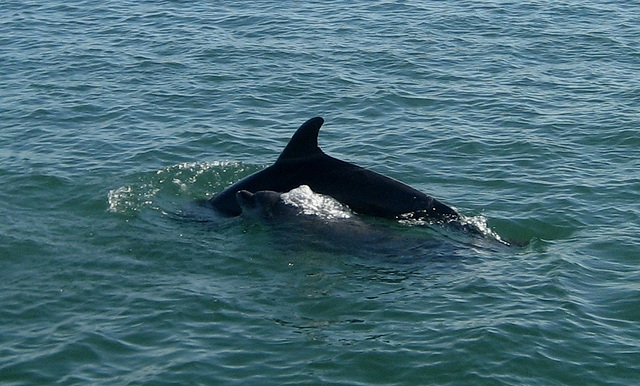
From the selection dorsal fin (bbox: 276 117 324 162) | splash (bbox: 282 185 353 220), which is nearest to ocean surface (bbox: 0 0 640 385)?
splash (bbox: 282 185 353 220)

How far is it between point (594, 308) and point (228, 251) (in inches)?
201

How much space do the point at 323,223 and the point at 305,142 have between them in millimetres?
1253

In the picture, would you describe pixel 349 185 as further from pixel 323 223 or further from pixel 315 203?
pixel 323 223

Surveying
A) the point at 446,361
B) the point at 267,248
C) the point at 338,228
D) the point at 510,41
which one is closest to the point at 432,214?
the point at 338,228

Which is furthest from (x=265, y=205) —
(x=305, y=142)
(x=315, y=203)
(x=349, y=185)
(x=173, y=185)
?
(x=173, y=185)

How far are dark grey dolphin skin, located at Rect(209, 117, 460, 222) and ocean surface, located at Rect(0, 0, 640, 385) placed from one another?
248 mm

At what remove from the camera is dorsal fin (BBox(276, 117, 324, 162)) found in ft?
49.2

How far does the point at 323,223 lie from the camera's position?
14.8m

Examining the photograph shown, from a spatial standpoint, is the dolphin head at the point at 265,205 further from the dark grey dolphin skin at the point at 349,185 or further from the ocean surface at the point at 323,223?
the dark grey dolphin skin at the point at 349,185

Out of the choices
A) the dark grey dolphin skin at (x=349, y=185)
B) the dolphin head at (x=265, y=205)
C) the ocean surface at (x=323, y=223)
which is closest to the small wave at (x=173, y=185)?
the ocean surface at (x=323, y=223)

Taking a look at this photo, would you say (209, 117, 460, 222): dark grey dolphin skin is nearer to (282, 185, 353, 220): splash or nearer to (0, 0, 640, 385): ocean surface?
(282, 185, 353, 220): splash

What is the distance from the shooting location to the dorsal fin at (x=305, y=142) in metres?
15.0

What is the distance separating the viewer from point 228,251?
48.1ft

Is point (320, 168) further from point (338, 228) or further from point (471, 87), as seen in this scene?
point (471, 87)
